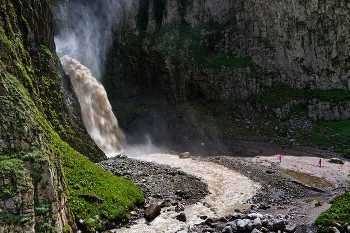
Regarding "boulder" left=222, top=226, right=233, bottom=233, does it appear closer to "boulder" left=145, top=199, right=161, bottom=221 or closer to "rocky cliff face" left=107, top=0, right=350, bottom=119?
"boulder" left=145, top=199, right=161, bottom=221

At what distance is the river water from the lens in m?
11.4

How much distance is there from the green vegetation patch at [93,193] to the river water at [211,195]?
3.69 feet

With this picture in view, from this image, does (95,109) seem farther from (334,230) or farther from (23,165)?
(334,230)

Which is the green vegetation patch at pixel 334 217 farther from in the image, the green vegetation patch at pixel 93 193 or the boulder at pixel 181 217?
the green vegetation patch at pixel 93 193

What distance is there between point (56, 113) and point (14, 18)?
6.62 meters

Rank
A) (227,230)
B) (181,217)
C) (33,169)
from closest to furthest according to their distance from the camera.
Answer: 1. (33,169)
2. (227,230)
3. (181,217)

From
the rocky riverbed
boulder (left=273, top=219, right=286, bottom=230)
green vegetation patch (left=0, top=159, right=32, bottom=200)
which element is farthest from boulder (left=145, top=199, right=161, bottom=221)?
green vegetation patch (left=0, top=159, right=32, bottom=200)

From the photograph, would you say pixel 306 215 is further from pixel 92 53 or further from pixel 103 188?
pixel 92 53

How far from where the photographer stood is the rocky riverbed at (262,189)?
1043 cm

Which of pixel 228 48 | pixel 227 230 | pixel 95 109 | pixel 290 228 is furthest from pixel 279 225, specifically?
pixel 228 48

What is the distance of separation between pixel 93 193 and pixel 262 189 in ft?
41.2

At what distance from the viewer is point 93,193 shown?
1119cm

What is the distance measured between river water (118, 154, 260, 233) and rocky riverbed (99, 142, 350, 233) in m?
0.34

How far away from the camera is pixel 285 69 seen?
40.4m
